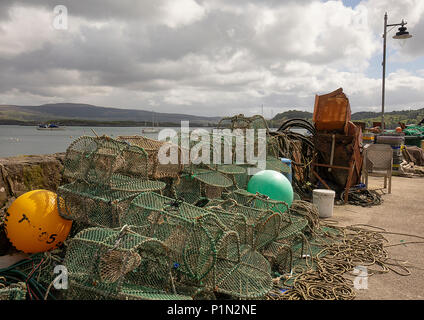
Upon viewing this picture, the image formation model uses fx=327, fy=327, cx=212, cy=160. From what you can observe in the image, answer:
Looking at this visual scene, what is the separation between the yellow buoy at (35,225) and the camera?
3576 mm

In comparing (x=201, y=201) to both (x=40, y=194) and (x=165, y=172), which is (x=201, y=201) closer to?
(x=165, y=172)

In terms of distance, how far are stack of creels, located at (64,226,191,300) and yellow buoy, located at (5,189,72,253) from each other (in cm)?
93

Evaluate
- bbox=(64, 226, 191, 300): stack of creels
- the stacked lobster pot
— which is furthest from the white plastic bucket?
the stacked lobster pot

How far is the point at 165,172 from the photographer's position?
14.8ft

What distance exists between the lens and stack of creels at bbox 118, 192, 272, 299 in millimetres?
3008

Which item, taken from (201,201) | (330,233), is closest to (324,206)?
(330,233)

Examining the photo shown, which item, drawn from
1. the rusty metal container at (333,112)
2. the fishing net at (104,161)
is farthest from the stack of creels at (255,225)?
the rusty metal container at (333,112)

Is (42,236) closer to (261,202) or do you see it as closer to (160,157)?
(160,157)

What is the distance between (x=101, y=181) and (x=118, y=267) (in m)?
1.31

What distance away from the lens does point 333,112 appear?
8.30 meters

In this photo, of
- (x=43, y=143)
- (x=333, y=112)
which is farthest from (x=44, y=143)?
(x=333, y=112)

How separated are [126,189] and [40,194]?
1.05 metres

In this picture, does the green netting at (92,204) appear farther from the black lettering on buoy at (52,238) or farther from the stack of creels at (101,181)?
the black lettering on buoy at (52,238)

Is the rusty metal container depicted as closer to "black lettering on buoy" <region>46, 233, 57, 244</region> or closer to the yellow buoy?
the yellow buoy
